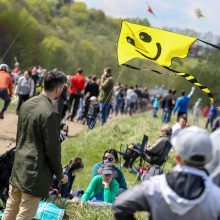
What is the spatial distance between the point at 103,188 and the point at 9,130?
782cm

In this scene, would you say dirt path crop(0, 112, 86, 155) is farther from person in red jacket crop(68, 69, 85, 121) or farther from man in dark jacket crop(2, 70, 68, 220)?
man in dark jacket crop(2, 70, 68, 220)

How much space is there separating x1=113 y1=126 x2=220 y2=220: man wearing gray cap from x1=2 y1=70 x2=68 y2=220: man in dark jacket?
1886mm

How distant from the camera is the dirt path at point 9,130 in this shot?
500 inches

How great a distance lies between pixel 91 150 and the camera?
1459cm

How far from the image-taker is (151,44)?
8.20 m

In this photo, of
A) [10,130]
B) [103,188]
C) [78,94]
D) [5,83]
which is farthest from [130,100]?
[103,188]

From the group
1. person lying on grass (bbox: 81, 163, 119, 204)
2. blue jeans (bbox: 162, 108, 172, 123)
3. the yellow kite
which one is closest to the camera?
person lying on grass (bbox: 81, 163, 119, 204)

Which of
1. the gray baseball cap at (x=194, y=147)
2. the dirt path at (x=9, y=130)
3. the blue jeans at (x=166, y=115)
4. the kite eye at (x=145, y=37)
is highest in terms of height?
the kite eye at (x=145, y=37)

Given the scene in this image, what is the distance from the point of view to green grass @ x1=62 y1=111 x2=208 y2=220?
282 inches

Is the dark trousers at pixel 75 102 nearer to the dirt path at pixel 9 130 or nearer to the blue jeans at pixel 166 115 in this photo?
the dirt path at pixel 9 130

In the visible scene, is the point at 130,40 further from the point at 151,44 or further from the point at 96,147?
the point at 96,147

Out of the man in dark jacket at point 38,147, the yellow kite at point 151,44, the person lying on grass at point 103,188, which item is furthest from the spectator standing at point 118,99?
the man in dark jacket at point 38,147

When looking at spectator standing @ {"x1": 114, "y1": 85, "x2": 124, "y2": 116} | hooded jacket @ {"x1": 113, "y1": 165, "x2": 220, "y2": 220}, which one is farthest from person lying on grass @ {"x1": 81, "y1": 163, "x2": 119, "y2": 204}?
spectator standing @ {"x1": 114, "y1": 85, "x2": 124, "y2": 116}

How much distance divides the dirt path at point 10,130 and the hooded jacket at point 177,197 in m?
8.55
